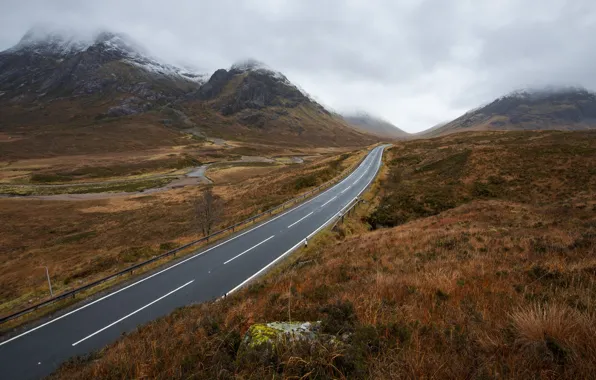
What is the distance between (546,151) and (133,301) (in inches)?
1900

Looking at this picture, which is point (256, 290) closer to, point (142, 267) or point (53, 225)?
point (142, 267)

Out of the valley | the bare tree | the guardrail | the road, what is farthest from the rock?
the bare tree

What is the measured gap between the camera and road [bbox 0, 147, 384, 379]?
1034 centimetres

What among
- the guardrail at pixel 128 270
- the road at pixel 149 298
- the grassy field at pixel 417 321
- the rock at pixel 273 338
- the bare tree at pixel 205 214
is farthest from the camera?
the bare tree at pixel 205 214

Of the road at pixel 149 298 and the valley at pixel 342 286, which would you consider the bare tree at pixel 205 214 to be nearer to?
the valley at pixel 342 286

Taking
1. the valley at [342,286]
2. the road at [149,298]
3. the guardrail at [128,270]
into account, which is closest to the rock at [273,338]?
the valley at [342,286]

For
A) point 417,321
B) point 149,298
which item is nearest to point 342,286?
point 417,321

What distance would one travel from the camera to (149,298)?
1395 centimetres

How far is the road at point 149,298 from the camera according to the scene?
33.9ft

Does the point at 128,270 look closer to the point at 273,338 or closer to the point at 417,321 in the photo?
the point at 273,338

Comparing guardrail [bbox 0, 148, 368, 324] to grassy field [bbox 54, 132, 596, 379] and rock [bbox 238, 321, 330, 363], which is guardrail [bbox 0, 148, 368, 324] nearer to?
grassy field [bbox 54, 132, 596, 379]

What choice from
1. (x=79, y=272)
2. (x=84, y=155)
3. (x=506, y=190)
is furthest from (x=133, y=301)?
(x=84, y=155)

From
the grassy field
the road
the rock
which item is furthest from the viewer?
the road

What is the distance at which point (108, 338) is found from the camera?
35.9 ft
